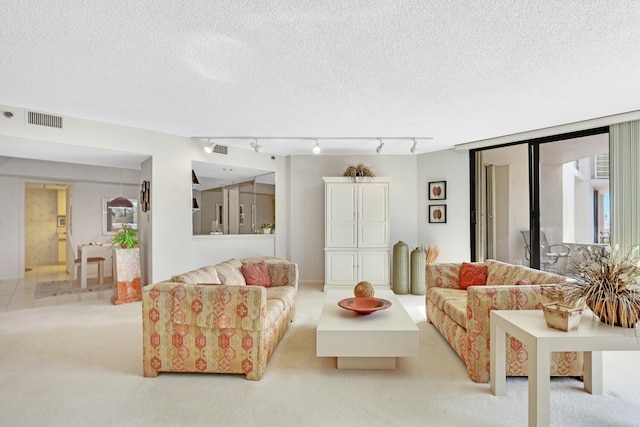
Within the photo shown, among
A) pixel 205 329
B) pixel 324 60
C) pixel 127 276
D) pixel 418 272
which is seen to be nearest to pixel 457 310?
pixel 205 329

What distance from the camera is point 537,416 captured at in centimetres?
188

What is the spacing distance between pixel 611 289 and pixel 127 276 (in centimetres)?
555

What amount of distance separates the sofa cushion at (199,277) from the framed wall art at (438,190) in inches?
172

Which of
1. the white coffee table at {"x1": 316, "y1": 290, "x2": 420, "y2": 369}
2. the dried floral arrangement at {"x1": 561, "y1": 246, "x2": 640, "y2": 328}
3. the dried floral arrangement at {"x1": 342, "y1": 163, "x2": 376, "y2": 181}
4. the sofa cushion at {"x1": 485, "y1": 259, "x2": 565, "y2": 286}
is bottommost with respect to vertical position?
the white coffee table at {"x1": 316, "y1": 290, "x2": 420, "y2": 369}

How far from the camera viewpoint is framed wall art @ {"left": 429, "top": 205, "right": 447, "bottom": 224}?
625cm

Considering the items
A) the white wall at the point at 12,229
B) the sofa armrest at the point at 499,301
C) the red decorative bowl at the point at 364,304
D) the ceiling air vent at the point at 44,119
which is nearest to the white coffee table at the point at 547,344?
the sofa armrest at the point at 499,301

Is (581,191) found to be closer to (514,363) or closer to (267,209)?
(514,363)

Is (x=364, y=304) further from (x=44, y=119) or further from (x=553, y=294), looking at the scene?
(x=44, y=119)

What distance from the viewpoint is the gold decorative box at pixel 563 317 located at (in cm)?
195

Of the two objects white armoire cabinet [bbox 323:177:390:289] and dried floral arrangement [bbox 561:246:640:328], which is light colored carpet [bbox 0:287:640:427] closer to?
dried floral arrangement [bbox 561:246:640:328]

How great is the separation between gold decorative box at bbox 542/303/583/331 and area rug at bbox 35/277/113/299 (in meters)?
6.47

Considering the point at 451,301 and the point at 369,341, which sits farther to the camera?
the point at 451,301

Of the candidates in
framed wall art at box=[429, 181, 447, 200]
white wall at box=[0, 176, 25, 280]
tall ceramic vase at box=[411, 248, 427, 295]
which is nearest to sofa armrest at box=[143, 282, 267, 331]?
tall ceramic vase at box=[411, 248, 427, 295]

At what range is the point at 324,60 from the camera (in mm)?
2723
